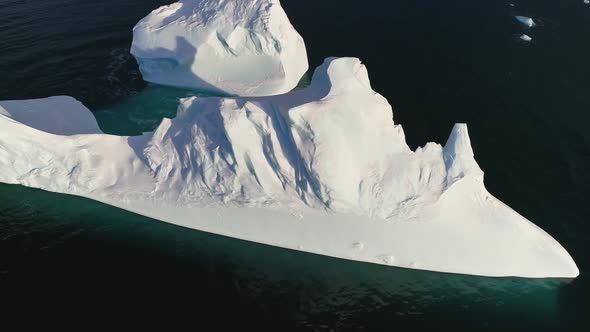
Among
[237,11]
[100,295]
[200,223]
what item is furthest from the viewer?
[237,11]

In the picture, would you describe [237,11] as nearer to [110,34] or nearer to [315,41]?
[315,41]

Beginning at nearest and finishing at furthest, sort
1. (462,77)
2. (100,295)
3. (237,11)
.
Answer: (100,295) < (237,11) < (462,77)

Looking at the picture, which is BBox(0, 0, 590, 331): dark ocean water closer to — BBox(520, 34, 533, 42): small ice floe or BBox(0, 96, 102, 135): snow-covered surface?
BBox(520, 34, 533, 42): small ice floe

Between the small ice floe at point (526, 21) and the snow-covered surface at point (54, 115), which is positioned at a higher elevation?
the small ice floe at point (526, 21)

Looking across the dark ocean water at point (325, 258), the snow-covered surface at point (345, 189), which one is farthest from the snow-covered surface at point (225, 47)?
the snow-covered surface at point (345, 189)

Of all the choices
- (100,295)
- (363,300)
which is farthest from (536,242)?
(100,295)

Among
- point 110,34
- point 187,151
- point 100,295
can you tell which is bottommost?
point 100,295

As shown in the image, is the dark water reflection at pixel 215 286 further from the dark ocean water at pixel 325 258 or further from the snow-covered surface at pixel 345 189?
the snow-covered surface at pixel 345 189
